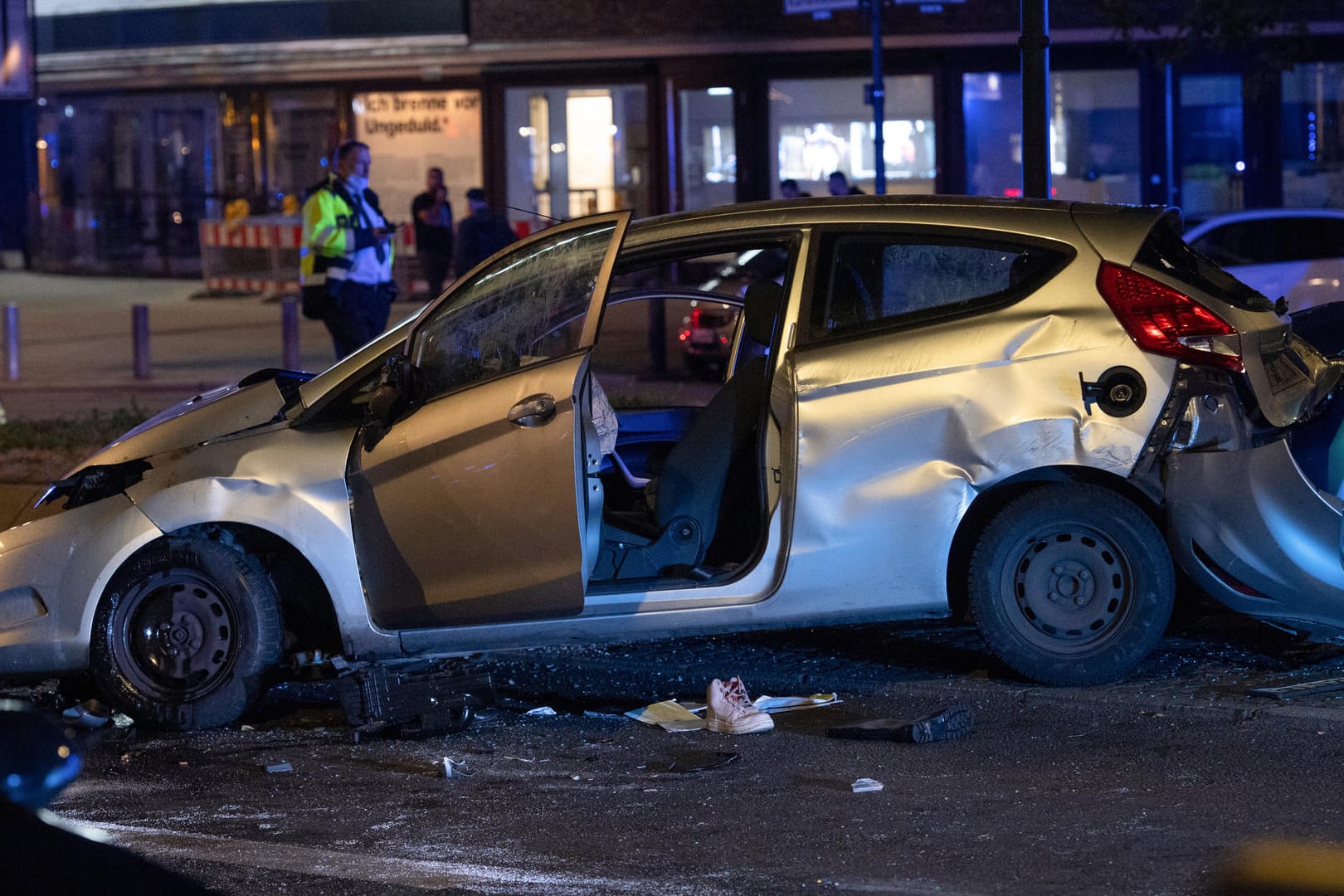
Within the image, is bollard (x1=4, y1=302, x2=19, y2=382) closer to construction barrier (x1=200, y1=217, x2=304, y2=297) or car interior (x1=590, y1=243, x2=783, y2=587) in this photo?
construction barrier (x1=200, y1=217, x2=304, y2=297)

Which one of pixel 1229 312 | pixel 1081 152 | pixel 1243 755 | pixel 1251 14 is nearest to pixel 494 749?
pixel 1243 755

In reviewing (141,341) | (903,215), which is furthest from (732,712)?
(141,341)

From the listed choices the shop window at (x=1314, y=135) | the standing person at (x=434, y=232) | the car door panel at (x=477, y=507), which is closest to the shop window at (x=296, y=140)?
the standing person at (x=434, y=232)

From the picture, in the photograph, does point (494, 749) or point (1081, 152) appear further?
point (1081, 152)

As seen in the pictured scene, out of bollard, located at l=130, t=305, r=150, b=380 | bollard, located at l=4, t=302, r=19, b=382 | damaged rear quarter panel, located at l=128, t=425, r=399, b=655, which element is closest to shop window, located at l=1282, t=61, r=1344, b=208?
bollard, located at l=130, t=305, r=150, b=380

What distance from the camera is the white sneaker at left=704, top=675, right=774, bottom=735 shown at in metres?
5.88

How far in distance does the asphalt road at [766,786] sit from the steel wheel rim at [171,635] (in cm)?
20

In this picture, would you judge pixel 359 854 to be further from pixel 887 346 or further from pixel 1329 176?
pixel 1329 176

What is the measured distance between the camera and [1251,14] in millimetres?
17844

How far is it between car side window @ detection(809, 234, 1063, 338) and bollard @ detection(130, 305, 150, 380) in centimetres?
1131

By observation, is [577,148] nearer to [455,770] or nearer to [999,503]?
[999,503]

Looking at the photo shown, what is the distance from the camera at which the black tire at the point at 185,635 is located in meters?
6.02

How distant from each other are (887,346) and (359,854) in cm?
242

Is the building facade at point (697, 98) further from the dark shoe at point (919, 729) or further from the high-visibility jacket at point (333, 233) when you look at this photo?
the dark shoe at point (919, 729)
